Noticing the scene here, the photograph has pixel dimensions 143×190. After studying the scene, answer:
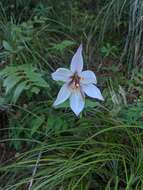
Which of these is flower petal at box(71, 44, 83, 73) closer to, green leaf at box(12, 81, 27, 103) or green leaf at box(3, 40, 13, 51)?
green leaf at box(12, 81, 27, 103)

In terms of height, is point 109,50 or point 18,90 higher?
point 18,90

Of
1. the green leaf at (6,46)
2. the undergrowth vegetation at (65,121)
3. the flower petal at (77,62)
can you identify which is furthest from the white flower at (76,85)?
the green leaf at (6,46)

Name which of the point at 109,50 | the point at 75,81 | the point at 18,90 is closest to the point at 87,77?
the point at 75,81

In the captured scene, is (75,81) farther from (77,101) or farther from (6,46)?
(6,46)

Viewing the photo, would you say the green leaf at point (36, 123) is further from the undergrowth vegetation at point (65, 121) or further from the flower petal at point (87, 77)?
the flower petal at point (87, 77)

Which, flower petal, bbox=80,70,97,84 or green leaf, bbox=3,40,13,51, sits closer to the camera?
flower petal, bbox=80,70,97,84

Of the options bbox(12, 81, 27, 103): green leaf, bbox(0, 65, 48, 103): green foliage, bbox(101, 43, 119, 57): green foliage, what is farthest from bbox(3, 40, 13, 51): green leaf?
bbox(101, 43, 119, 57): green foliage

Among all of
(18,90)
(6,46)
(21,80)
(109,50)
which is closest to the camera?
(18,90)
